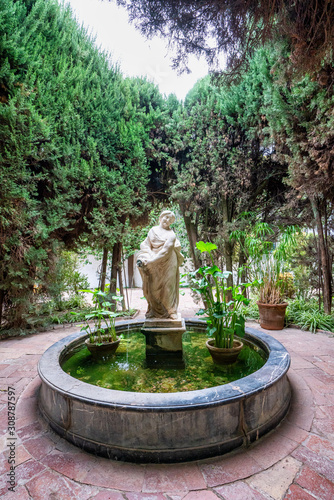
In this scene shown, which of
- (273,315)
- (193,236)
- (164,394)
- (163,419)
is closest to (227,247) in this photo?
(193,236)

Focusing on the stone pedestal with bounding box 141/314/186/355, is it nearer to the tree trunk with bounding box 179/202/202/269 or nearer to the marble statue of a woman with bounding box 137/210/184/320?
the marble statue of a woman with bounding box 137/210/184/320

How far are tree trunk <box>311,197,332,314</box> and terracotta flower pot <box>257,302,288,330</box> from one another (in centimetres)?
82

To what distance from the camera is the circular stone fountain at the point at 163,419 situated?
59.0 inches

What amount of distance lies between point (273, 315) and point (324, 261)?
4.18ft

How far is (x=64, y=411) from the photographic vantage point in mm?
1708

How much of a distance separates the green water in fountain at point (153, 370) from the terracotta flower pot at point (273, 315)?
1582 millimetres

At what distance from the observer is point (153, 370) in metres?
2.40

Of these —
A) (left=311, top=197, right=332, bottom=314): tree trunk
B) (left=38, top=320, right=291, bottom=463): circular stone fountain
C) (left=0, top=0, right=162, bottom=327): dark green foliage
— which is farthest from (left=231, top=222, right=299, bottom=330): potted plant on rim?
(left=0, top=0, right=162, bottom=327): dark green foliage

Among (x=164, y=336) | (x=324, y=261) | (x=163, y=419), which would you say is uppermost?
(x=324, y=261)

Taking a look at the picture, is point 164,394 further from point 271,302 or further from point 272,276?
point 272,276

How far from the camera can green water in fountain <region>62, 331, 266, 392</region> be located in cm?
212

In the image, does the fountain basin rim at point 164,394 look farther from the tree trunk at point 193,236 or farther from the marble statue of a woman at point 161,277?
the tree trunk at point 193,236

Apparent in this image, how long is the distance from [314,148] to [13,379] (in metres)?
4.68

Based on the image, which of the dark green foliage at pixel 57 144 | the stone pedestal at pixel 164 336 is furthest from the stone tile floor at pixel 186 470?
the dark green foliage at pixel 57 144
